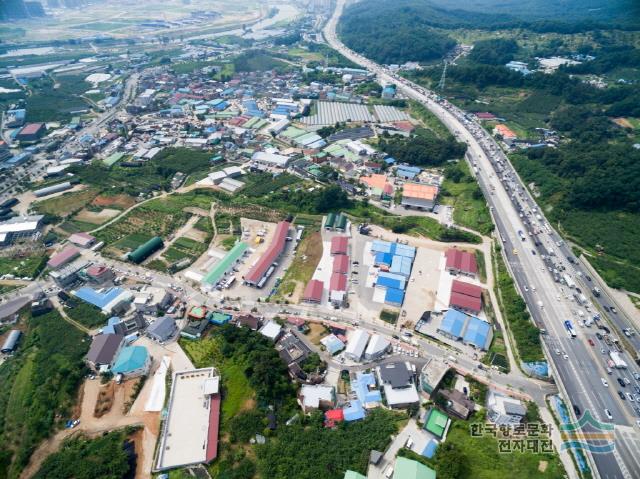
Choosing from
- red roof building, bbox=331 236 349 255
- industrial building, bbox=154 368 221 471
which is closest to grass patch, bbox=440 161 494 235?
red roof building, bbox=331 236 349 255

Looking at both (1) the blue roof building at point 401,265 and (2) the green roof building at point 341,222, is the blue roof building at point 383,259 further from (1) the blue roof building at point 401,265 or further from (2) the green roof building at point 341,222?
(2) the green roof building at point 341,222

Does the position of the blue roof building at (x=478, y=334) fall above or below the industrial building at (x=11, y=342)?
above

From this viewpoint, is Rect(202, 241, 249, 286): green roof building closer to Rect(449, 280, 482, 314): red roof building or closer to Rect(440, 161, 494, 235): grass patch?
Rect(449, 280, 482, 314): red roof building

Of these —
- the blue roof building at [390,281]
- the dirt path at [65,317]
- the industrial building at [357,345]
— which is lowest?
the dirt path at [65,317]

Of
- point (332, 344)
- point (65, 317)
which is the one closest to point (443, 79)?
point (332, 344)

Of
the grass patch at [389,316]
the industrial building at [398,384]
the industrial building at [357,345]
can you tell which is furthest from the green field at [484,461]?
the grass patch at [389,316]

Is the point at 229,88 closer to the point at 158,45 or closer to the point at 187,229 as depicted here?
the point at 187,229

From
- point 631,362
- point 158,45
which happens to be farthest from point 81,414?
point 158,45
